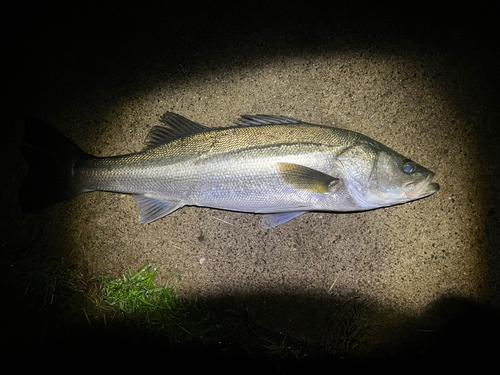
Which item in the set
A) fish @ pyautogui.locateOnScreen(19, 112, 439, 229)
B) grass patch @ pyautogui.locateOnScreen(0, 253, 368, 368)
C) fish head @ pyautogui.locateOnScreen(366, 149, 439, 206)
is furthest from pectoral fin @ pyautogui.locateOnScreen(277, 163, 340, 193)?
grass patch @ pyautogui.locateOnScreen(0, 253, 368, 368)

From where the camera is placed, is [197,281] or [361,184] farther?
[197,281]

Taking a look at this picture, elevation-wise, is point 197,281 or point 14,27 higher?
point 14,27

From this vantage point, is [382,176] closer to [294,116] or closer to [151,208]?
[294,116]

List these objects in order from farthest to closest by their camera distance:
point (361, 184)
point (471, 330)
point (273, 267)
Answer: point (273, 267) → point (471, 330) → point (361, 184)

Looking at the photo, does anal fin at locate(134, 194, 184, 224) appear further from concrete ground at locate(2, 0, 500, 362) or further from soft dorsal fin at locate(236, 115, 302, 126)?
soft dorsal fin at locate(236, 115, 302, 126)

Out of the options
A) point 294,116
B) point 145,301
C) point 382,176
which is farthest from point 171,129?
point 382,176

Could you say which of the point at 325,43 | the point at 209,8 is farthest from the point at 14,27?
the point at 325,43

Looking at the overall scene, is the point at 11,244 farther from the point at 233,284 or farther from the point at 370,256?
the point at 370,256
